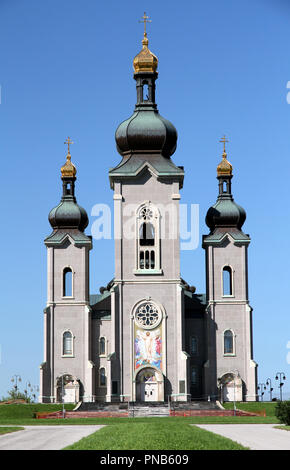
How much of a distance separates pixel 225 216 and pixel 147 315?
11933 millimetres

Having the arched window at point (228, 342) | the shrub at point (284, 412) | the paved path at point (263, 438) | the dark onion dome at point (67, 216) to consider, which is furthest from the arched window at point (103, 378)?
the paved path at point (263, 438)

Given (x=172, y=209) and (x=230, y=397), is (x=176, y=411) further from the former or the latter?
(x=172, y=209)

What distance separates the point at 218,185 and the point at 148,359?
1773cm

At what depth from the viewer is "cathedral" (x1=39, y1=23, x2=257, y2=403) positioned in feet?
255

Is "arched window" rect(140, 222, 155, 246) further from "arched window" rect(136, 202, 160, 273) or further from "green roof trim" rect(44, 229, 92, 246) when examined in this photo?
"green roof trim" rect(44, 229, 92, 246)

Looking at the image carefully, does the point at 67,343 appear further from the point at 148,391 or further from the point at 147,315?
the point at 148,391

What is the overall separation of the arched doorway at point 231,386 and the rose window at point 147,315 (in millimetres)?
7487

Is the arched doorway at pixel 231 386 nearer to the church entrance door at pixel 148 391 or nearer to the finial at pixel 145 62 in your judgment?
the church entrance door at pixel 148 391

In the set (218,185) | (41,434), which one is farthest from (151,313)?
(41,434)

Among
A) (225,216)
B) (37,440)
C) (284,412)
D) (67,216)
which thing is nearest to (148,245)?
(225,216)

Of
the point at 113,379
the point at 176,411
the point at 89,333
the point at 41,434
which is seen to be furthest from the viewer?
the point at 89,333

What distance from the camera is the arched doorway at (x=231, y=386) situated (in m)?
80.0

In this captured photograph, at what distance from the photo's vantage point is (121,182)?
8025 centimetres

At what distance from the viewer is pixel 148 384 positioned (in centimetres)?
7750
